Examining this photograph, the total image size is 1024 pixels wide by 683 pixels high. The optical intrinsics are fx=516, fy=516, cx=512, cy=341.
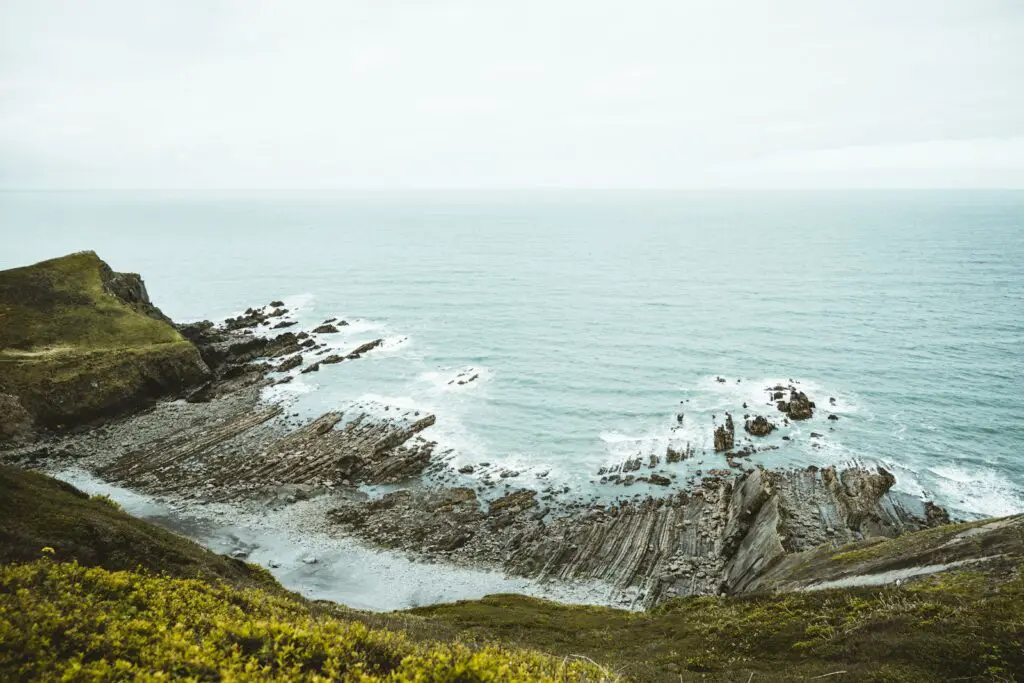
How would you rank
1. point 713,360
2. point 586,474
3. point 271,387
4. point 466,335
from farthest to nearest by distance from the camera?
point 466,335 → point 713,360 → point 271,387 → point 586,474

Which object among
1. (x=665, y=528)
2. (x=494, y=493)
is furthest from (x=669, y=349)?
(x=494, y=493)

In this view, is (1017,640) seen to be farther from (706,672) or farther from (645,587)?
(645,587)

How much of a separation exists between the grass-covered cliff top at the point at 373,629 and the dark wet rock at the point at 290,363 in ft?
165

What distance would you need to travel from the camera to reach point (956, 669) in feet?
42.9

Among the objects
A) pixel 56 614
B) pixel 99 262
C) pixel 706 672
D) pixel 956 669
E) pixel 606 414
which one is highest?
pixel 99 262

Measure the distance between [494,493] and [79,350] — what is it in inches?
1982

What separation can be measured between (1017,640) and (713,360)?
6207 cm

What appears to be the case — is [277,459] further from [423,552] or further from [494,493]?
[494,493]

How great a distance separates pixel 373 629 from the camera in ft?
44.8

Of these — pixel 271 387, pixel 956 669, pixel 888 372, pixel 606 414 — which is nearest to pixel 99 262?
pixel 271 387

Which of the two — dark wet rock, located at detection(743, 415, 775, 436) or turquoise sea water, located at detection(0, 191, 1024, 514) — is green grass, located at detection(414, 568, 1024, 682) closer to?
turquoise sea water, located at detection(0, 191, 1024, 514)

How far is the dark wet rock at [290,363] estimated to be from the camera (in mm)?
69500

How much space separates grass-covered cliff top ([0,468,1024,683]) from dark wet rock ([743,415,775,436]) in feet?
94.3

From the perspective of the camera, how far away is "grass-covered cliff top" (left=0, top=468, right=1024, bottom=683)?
9.50 meters
